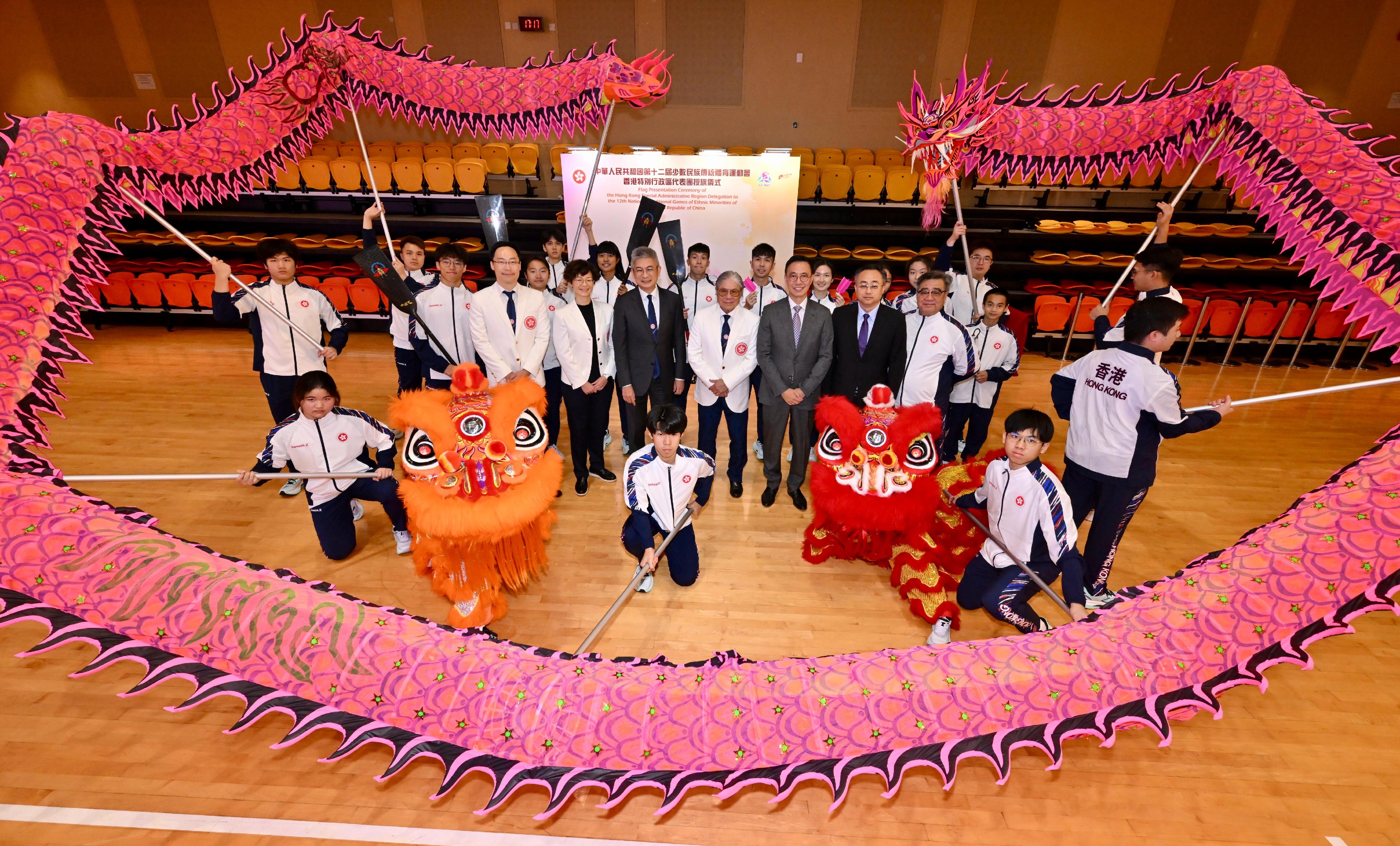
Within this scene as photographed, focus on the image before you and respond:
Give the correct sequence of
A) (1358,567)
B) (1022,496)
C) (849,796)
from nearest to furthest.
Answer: (1358,567) → (849,796) → (1022,496)

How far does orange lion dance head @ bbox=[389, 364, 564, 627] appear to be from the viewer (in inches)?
98.1

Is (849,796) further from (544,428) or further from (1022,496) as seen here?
(544,428)

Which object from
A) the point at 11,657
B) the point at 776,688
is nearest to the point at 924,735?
the point at 776,688

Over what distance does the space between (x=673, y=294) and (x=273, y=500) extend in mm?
2877

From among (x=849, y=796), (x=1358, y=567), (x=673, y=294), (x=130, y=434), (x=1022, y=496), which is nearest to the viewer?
(x=1358, y=567)

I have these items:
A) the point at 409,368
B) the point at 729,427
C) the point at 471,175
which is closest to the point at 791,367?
the point at 729,427

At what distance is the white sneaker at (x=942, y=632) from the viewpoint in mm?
2617

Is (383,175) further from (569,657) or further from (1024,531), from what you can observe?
(1024,531)

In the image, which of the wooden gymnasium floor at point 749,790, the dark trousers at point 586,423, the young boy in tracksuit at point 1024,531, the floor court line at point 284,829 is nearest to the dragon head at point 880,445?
the young boy in tracksuit at point 1024,531

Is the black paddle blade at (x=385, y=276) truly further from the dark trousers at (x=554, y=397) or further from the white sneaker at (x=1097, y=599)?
the white sneaker at (x=1097, y=599)

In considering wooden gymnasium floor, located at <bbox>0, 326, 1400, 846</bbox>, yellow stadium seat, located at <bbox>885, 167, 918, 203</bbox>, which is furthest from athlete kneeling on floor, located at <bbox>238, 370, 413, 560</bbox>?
yellow stadium seat, located at <bbox>885, 167, 918, 203</bbox>

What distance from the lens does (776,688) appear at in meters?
1.74

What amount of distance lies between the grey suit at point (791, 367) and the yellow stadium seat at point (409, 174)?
575 cm

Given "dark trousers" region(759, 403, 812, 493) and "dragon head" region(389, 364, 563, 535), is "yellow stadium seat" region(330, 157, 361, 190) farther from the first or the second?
"dark trousers" region(759, 403, 812, 493)
